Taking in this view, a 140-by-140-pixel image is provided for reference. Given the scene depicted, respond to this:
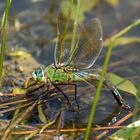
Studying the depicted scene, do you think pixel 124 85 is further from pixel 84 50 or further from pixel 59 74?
pixel 59 74

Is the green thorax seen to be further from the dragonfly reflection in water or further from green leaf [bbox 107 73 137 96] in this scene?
green leaf [bbox 107 73 137 96]

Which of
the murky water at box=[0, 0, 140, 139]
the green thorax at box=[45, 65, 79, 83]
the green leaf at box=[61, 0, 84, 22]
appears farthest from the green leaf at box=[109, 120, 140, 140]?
the green leaf at box=[61, 0, 84, 22]

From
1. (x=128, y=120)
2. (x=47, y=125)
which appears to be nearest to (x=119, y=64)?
(x=128, y=120)

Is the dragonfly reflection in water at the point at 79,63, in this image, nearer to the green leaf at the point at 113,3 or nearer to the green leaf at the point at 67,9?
the green leaf at the point at 67,9

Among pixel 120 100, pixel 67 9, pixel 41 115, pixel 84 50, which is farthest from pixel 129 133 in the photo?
pixel 67 9

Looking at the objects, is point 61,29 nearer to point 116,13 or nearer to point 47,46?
point 47,46
